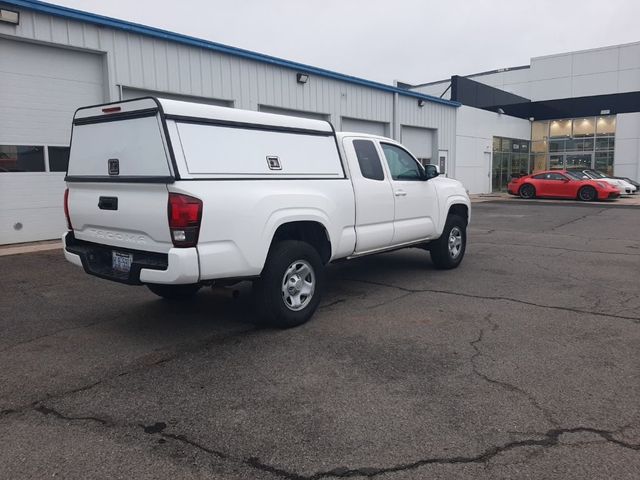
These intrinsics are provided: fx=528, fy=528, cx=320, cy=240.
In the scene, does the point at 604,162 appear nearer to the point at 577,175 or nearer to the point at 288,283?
the point at 577,175

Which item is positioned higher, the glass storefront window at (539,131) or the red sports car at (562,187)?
the glass storefront window at (539,131)

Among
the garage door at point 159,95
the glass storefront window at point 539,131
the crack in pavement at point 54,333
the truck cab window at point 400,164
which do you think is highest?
the glass storefront window at point 539,131

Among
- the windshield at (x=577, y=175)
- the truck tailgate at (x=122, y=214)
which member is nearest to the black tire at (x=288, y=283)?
the truck tailgate at (x=122, y=214)

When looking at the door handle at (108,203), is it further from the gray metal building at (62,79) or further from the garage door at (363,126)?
the garage door at (363,126)

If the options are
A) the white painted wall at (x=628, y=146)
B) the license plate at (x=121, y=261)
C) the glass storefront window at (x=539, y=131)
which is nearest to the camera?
the license plate at (x=121, y=261)

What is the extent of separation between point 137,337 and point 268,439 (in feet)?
7.82

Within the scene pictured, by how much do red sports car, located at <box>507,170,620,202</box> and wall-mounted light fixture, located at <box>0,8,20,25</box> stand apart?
21829 millimetres

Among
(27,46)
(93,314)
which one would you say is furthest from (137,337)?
(27,46)

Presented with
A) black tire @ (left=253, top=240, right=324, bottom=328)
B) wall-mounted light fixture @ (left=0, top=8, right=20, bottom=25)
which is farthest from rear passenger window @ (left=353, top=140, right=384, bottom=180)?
wall-mounted light fixture @ (left=0, top=8, right=20, bottom=25)

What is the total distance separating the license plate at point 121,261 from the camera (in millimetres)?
4660

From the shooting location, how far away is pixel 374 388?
150 inches

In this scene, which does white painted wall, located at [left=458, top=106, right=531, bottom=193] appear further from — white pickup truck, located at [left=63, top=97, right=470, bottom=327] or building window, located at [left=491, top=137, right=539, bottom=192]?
white pickup truck, located at [left=63, top=97, right=470, bottom=327]

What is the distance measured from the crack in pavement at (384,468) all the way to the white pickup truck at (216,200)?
1323mm

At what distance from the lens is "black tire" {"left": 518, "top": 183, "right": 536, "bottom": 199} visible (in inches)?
988
